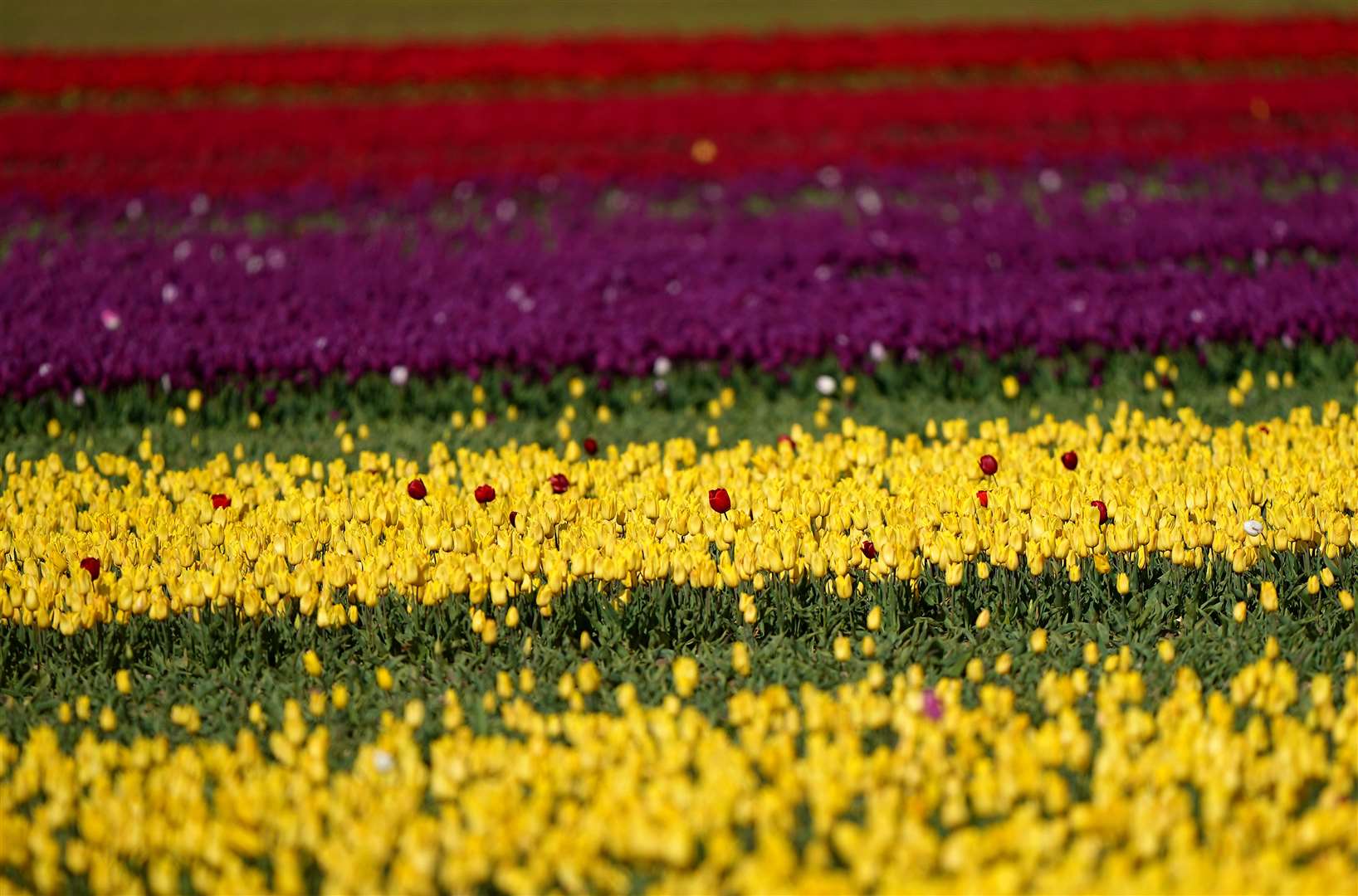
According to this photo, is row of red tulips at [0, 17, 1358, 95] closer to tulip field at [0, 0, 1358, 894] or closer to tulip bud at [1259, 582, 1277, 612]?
tulip field at [0, 0, 1358, 894]

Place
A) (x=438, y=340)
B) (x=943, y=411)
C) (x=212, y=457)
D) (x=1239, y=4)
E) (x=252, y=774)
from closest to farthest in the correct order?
(x=252, y=774) → (x=212, y=457) → (x=943, y=411) → (x=438, y=340) → (x=1239, y=4)

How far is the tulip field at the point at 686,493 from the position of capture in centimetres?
278

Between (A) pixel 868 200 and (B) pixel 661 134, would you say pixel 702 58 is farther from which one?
(A) pixel 868 200

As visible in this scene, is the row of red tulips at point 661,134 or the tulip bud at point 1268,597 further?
the row of red tulips at point 661,134

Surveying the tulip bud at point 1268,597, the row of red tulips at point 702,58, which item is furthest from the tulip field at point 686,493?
the row of red tulips at point 702,58

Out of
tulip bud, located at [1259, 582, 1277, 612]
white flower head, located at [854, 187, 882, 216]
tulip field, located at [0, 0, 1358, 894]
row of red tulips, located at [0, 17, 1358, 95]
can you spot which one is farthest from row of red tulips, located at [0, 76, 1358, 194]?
tulip bud, located at [1259, 582, 1277, 612]

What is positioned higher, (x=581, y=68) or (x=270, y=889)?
(x=581, y=68)

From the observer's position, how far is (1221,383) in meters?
6.33

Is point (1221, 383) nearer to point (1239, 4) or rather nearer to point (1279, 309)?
point (1279, 309)

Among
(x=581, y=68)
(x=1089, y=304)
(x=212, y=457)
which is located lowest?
(x=212, y=457)

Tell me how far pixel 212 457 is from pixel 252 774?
9.31 feet

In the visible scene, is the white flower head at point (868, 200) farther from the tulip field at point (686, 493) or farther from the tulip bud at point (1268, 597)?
the tulip bud at point (1268, 597)

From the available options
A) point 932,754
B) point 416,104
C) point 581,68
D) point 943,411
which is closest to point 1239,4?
point 581,68

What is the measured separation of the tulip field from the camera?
2.78 metres
